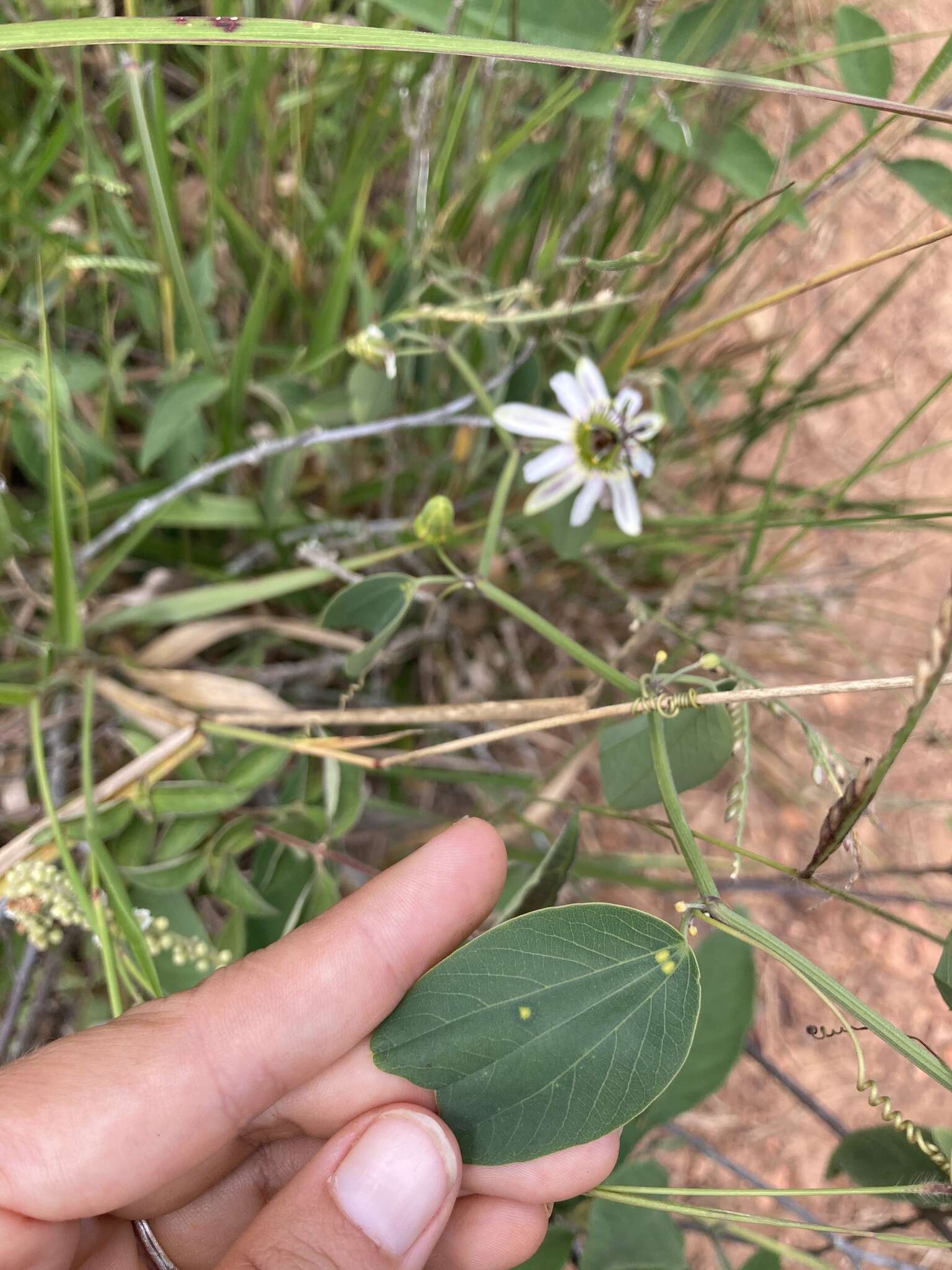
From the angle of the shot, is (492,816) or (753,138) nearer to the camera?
(753,138)

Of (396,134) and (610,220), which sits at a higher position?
(396,134)

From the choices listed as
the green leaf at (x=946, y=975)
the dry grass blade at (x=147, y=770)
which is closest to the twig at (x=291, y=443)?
the dry grass blade at (x=147, y=770)

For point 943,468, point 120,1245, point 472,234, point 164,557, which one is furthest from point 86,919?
point 943,468

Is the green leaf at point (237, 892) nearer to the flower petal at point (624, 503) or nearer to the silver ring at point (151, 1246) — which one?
the silver ring at point (151, 1246)

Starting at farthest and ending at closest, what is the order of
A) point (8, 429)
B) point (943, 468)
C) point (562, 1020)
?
1. point (943, 468)
2. point (8, 429)
3. point (562, 1020)

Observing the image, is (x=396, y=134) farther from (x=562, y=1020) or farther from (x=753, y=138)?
(x=562, y=1020)

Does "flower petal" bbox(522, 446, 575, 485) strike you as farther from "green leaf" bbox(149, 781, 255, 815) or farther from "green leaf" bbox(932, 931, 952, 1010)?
"green leaf" bbox(932, 931, 952, 1010)

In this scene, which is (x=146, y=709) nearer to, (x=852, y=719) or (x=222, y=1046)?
(x=222, y=1046)

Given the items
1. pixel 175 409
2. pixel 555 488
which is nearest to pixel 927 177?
pixel 555 488
